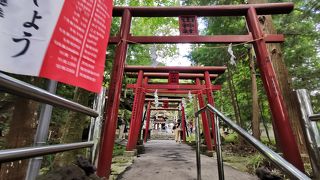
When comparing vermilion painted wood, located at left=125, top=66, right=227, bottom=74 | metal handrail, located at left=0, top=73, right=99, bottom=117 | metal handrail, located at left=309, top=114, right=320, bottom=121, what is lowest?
metal handrail, located at left=0, top=73, right=99, bottom=117

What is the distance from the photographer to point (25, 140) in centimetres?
407

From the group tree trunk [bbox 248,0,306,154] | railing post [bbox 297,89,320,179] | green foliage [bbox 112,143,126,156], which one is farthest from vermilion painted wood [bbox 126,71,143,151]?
railing post [bbox 297,89,320,179]

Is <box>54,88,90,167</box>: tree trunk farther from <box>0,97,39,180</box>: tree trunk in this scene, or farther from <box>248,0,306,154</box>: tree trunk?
<box>248,0,306,154</box>: tree trunk

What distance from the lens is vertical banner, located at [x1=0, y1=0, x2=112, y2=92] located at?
133 cm

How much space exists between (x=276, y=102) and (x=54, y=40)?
160 inches

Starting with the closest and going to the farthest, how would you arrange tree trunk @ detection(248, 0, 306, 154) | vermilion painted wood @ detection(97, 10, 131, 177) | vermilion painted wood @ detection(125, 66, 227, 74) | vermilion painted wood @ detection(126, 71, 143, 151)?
vermilion painted wood @ detection(97, 10, 131, 177) < tree trunk @ detection(248, 0, 306, 154) < vermilion painted wood @ detection(126, 71, 143, 151) < vermilion painted wood @ detection(125, 66, 227, 74)

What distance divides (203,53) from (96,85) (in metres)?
9.57

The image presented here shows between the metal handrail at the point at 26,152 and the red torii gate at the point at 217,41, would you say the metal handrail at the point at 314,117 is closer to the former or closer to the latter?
the red torii gate at the point at 217,41

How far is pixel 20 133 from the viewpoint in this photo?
4.01 metres

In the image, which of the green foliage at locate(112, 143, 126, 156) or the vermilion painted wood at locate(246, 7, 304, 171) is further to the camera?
the green foliage at locate(112, 143, 126, 156)

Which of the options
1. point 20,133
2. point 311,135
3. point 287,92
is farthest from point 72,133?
point 287,92

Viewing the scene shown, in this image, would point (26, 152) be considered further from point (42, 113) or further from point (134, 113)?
point (134, 113)

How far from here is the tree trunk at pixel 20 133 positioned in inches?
151

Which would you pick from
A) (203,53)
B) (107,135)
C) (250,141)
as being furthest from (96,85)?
(203,53)
